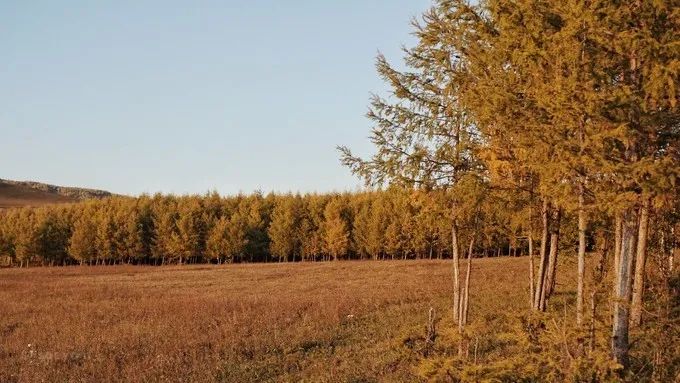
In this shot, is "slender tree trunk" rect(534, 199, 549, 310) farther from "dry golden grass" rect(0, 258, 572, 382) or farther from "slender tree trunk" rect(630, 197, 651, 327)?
"dry golden grass" rect(0, 258, 572, 382)

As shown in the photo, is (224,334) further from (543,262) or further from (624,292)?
(624,292)

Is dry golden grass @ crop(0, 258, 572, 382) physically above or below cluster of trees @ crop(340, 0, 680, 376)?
below

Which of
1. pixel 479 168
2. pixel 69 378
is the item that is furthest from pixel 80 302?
pixel 479 168

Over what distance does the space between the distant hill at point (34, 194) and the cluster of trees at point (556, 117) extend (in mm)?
139960

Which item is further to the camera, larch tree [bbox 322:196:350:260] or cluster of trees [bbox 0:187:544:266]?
cluster of trees [bbox 0:187:544:266]

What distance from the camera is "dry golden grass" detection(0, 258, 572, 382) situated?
12211 mm

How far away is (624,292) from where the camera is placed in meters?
8.53

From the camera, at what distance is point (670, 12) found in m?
8.14

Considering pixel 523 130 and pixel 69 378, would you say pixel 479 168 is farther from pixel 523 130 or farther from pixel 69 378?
pixel 69 378

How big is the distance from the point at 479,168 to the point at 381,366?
489 cm

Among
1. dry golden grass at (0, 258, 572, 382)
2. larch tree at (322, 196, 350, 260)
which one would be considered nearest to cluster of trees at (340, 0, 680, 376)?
dry golden grass at (0, 258, 572, 382)

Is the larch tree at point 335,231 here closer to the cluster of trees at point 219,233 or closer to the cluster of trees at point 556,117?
the cluster of trees at point 219,233

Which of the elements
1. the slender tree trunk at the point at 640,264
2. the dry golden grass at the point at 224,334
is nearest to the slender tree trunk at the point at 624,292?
the slender tree trunk at the point at 640,264

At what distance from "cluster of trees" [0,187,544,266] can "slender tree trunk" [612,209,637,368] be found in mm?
54541
